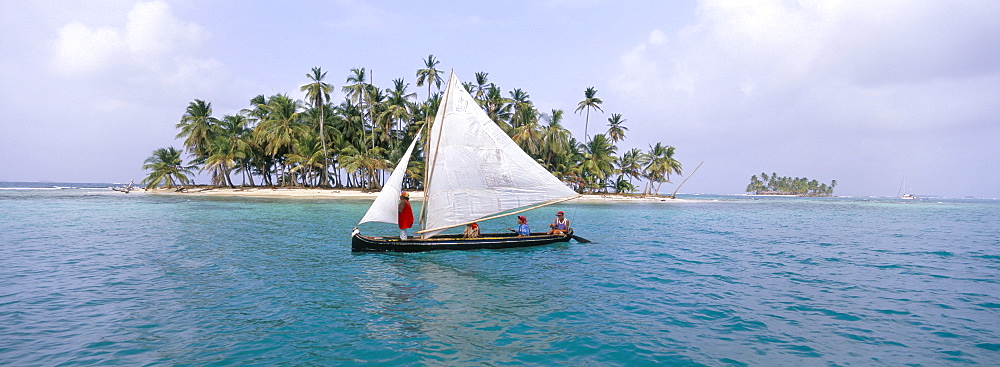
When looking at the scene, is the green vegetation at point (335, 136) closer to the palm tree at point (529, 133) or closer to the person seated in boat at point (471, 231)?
the palm tree at point (529, 133)

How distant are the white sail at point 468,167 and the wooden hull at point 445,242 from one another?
25.2 inches

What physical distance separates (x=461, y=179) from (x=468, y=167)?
0.54 meters

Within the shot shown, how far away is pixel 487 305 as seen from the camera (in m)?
10.8

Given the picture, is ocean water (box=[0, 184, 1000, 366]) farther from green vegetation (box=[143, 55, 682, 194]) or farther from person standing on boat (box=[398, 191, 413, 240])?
green vegetation (box=[143, 55, 682, 194])

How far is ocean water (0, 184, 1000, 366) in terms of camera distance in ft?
25.4

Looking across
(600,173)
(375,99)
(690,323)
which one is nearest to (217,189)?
(375,99)

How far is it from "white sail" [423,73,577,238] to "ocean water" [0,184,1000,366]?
192 cm

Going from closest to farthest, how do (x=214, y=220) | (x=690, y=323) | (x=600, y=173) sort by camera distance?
(x=690, y=323)
(x=214, y=220)
(x=600, y=173)

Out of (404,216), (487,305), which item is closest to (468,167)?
(404,216)

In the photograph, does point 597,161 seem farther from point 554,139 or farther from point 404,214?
point 404,214

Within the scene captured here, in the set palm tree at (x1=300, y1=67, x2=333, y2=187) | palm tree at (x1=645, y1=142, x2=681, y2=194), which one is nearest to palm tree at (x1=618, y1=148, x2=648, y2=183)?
palm tree at (x1=645, y1=142, x2=681, y2=194)

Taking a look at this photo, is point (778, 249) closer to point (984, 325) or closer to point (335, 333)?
point (984, 325)

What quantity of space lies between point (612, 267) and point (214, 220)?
27.3 metres

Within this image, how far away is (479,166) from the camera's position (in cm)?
1795
